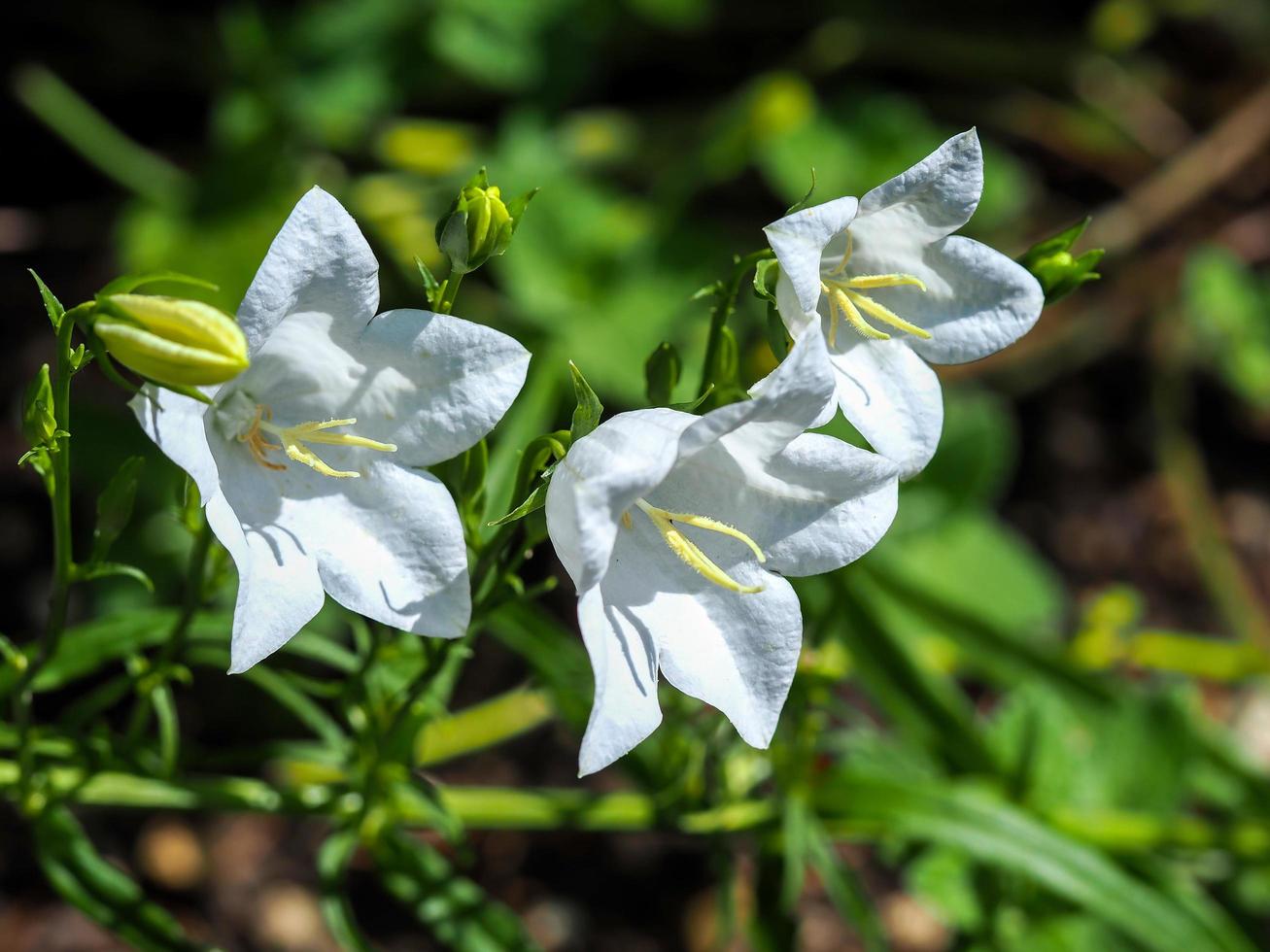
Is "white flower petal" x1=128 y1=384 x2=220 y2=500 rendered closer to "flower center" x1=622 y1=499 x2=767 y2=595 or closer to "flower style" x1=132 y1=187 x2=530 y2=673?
"flower style" x1=132 y1=187 x2=530 y2=673

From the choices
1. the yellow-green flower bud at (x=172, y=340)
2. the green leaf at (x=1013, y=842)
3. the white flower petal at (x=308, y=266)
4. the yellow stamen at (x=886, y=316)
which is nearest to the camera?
the yellow-green flower bud at (x=172, y=340)

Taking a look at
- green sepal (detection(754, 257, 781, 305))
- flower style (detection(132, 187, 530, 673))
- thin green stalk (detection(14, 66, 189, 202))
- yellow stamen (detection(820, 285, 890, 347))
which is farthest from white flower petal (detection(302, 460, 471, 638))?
thin green stalk (detection(14, 66, 189, 202))

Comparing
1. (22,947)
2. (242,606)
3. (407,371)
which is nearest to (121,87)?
(22,947)

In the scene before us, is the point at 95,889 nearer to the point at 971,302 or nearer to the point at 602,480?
the point at 602,480

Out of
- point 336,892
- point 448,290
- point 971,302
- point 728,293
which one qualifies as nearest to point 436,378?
point 448,290

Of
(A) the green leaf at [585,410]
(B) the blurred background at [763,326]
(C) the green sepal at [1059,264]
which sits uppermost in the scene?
(A) the green leaf at [585,410]

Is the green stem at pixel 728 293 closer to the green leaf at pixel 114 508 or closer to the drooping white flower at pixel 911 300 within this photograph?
the drooping white flower at pixel 911 300

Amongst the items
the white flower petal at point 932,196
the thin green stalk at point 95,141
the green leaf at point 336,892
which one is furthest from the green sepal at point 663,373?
the thin green stalk at point 95,141
